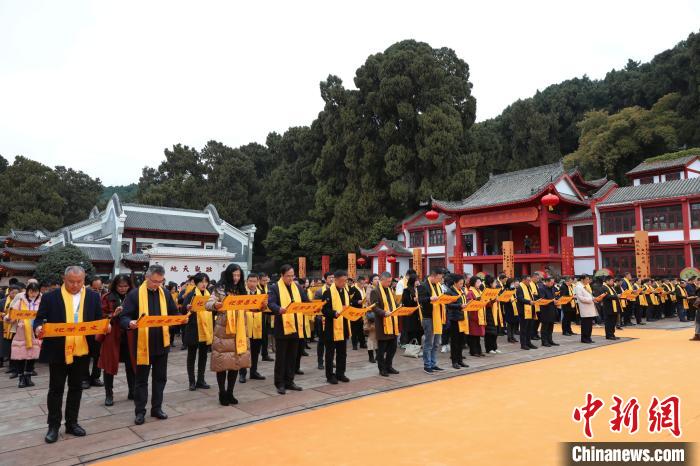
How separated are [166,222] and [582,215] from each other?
98.2 ft

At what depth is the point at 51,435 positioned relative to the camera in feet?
15.1

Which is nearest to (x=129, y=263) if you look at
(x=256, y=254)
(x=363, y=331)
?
(x=256, y=254)

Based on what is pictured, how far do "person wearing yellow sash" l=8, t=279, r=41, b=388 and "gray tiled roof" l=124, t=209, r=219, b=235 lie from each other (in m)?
28.4

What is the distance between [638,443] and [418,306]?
4263 millimetres

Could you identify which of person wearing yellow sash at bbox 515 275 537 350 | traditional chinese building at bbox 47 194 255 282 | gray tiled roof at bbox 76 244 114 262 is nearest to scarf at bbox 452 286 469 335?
person wearing yellow sash at bbox 515 275 537 350

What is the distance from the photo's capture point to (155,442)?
4.50m

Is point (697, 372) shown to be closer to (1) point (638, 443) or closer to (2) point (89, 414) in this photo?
(1) point (638, 443)

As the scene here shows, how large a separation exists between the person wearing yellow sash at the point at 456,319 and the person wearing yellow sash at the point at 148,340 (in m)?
4.87

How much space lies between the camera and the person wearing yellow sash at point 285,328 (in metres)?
6.42

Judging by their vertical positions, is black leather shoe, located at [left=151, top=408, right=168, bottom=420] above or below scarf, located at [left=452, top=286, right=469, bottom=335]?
below

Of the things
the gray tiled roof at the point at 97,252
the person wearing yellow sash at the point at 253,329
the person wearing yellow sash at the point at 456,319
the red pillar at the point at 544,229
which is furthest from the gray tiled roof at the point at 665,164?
the gray tiled roof at the point at 97,252

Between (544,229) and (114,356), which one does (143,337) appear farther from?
(544,229)

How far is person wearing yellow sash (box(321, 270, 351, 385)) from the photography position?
6977 millimetres

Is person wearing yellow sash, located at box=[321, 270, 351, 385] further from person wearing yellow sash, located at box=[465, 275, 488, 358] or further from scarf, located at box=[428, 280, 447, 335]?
person wearing yellow sash, located at box=[465, 275, 488, 358]
